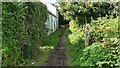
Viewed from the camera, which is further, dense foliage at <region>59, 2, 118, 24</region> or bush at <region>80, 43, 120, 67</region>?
dense foliage at <region>59, 2, 118, 24</region>

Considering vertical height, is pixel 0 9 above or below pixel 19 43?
above

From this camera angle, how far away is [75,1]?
53.7 feet

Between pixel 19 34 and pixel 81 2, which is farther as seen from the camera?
pixel 81 2

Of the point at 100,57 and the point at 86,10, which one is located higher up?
the point at 86,10

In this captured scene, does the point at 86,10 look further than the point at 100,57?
Yes

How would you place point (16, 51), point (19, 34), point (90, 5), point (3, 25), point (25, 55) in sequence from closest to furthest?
point (3, 25) < point (16, 51) < point (19, 34) < point (25, 55) < point (90, 5)

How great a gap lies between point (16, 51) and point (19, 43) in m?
0.65

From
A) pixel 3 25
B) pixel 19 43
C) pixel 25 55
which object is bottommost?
pixel 25 55

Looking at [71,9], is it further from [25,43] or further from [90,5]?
[25,43]

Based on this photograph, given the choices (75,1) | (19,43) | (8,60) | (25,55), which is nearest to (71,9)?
(75,1)

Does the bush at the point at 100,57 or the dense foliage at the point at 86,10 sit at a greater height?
the dense foliage at the point at 86,10

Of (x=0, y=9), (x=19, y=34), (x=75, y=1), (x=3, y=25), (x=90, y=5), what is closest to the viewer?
(x=0, y=9)

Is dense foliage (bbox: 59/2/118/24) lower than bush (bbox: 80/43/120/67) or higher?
higher

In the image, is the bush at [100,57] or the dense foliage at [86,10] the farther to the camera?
the dense foliage at [86,10]
